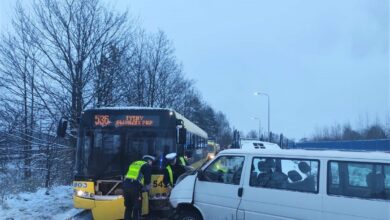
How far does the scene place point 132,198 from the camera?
11305mm

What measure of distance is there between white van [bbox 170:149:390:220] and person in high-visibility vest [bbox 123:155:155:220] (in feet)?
4.60

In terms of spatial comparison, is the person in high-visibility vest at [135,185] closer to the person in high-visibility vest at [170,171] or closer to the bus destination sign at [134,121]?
the person in high-visibility vest at [170,171]

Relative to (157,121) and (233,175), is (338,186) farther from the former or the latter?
(157,121)

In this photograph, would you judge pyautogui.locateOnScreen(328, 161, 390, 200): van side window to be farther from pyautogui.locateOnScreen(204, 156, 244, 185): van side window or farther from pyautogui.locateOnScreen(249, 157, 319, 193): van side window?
pyautogui.locateOnScreen(204, 156, 244, 185): van side window

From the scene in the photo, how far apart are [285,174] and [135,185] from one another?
391 centimetres

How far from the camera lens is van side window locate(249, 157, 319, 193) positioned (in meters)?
8.34

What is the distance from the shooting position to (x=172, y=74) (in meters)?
47.2

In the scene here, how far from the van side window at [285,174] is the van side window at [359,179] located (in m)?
0.31

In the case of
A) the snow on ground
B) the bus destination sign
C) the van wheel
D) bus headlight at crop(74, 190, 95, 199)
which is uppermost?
the bus destination sign

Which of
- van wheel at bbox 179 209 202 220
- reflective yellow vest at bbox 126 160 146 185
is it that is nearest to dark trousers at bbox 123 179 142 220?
reflective yellow vest at bbox 126 160 146 185

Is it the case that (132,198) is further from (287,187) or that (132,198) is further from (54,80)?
(54,80)

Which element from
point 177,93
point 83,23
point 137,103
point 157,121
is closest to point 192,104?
point 177,93

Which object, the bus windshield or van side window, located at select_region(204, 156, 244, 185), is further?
the bus windshield

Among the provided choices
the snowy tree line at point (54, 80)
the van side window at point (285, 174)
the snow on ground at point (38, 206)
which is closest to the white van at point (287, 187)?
the van side window at point (285, 174)
